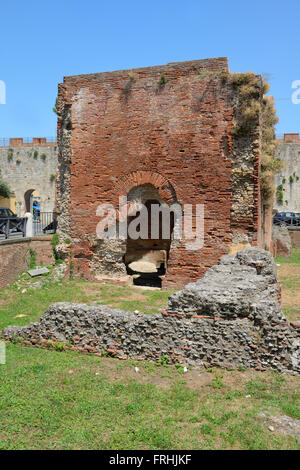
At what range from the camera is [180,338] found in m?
5.23

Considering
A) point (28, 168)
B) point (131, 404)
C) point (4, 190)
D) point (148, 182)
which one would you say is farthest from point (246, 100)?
point (4, 190)

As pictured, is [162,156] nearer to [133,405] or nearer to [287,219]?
[133,405]

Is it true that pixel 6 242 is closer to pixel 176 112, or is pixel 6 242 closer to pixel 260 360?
pixel 176 112

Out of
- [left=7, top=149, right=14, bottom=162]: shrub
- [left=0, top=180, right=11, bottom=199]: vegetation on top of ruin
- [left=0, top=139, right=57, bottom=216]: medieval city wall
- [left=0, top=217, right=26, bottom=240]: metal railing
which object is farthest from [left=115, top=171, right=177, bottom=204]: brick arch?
[left=7, top=149, right=14, bottom=162]: shrub

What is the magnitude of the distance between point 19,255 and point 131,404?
749 cm

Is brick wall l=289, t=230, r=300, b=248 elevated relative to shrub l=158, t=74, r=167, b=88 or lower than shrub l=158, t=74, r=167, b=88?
lower

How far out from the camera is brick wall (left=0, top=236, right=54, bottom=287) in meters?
9.88

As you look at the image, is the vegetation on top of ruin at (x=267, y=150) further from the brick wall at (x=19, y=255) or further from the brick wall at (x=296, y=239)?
the brick wall at (x=296, y=239)

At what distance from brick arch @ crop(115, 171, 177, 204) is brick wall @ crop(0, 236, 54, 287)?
2.86m

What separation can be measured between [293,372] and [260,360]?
1.37 feet

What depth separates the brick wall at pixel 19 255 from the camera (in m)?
9.88

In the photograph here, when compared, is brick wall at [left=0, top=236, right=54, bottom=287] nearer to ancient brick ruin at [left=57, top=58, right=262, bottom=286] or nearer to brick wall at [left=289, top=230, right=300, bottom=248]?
ancient brick ruin at [left=57, top=58, right=262, bottom=286]

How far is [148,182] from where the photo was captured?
10.5 meters

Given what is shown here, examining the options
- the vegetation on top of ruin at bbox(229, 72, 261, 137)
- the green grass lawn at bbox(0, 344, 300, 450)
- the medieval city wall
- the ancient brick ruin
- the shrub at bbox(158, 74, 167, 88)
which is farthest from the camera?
the medieval city wall
